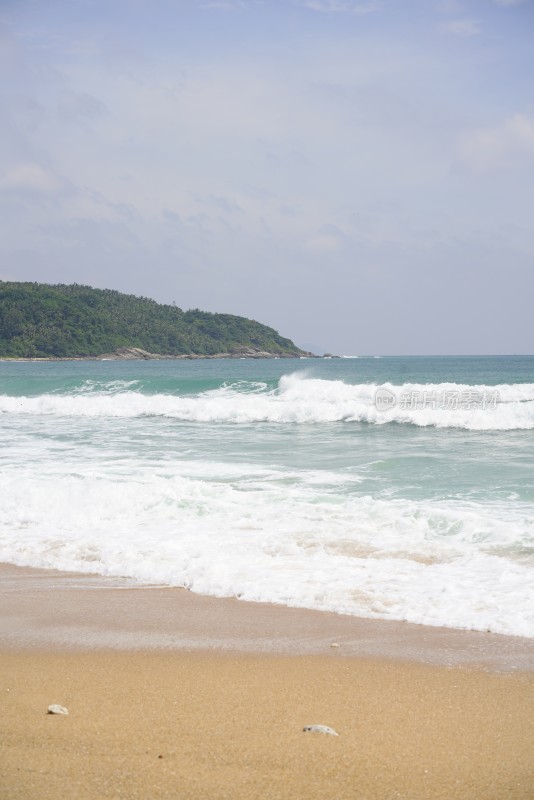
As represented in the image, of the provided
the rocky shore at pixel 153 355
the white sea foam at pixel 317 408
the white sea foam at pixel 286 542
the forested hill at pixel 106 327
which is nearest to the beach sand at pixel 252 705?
the white sea foam at pixel 286 542

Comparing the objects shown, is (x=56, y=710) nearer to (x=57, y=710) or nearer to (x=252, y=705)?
(x=57, y=710)

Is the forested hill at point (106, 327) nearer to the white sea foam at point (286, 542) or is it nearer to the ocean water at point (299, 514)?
the ocean water at point (299, 514)

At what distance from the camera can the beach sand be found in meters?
2.63

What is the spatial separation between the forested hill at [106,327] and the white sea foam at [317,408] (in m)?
70.9

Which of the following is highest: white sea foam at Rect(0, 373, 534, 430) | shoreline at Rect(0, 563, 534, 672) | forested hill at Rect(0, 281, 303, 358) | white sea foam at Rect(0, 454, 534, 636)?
forested hill at Rect(0, 281, 303, 358)

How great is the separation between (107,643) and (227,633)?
0.78 metres

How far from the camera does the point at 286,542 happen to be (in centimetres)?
659

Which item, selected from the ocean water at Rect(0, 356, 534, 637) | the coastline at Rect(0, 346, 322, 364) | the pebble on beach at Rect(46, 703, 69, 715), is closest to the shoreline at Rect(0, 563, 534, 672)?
the ocean water at Rect(0, 356, 534, 637)

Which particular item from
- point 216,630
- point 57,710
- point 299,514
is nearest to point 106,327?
point 299,514

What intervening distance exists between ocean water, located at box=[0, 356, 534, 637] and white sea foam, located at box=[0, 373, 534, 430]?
69 centimetres

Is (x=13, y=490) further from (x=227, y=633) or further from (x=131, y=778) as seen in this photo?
(x=131, y=778)

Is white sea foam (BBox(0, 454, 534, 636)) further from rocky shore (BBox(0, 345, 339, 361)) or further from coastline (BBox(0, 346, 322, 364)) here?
rocky shore (BBox(0, 345, 339, 361))

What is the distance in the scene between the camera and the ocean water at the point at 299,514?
5.28 m

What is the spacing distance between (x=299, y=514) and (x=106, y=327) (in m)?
98.2
